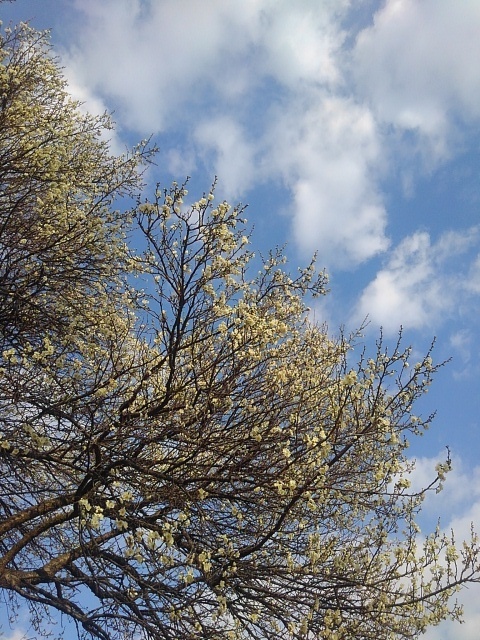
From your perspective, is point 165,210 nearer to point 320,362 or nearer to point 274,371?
point 274,371

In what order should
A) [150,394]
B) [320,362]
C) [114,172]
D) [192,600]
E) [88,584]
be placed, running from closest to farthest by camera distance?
[192,600] < [150,394] < [88,584] < [320,362] < [114,172]

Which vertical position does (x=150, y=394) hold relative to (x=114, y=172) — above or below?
below

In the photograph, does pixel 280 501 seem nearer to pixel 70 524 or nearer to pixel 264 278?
pixel 264 278

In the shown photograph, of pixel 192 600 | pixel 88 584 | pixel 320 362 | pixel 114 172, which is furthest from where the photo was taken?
pixel 114 172

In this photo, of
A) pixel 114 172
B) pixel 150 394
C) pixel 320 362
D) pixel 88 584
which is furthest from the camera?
pixel 114 172

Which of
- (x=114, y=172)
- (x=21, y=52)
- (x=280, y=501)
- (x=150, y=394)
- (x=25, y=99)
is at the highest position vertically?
(x=21, y=52)

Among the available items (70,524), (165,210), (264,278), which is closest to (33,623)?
(70,524)

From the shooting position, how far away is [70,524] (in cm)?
883

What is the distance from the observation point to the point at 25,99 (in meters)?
9.73

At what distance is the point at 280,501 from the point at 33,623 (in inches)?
274

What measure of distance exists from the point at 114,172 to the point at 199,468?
5.78 meters

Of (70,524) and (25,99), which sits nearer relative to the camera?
(70,524)

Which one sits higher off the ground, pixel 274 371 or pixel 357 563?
pixel 274 371

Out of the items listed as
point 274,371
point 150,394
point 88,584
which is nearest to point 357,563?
point 274,371
